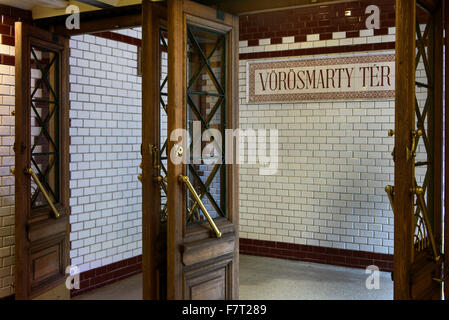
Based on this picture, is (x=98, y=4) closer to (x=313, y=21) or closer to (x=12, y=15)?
(x=12, y=15)

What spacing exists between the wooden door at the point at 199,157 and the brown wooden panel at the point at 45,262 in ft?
5.50

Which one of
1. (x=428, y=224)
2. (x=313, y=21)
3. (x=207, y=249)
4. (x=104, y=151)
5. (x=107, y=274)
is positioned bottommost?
(x=107, y=274)

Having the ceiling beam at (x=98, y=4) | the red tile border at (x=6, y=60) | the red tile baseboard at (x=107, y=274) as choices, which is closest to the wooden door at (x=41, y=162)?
the red tile border at (x=6, y=60)

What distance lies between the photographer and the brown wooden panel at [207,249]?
133 inches

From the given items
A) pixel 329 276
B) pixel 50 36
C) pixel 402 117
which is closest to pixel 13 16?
pixel 50 36

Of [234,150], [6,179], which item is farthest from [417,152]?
[6,179]

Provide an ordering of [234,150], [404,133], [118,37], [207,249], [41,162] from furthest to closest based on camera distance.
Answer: [118,37] < [41,162] < [234,150] < [207,249] < [404,133]

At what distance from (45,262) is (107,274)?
109cm

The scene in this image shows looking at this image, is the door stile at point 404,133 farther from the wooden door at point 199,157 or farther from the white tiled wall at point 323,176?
the white tiled wall at point 323,176

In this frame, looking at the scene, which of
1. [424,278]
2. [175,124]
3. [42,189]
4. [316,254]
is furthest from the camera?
[316,254]

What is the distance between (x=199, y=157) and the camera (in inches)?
143

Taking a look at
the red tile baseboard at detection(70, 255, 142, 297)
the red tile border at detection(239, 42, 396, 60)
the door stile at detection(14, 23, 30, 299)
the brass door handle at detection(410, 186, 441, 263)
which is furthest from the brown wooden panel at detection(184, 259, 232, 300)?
the red tile border at detection(239, 42, 396, 60)
